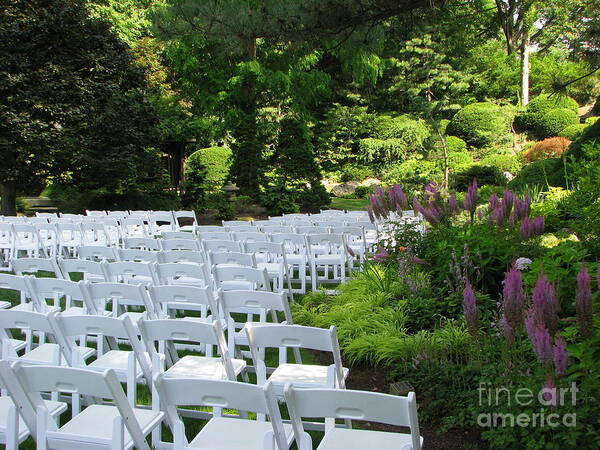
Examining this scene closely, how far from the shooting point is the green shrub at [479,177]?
20922 millimetres

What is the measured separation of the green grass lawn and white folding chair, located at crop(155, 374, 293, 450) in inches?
679

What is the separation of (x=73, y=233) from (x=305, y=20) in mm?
5484

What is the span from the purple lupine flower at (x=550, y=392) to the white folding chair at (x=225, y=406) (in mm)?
1222

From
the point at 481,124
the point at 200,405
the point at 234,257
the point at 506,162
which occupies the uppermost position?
the point at 481,124

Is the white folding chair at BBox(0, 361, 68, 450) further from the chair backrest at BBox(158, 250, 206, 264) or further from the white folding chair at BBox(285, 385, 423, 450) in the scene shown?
the chair backrest at BBox(158, 250, 206, 264)

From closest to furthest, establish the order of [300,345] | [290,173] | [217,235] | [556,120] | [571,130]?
[300,345] → [217,235] → [290,173] → [571,130] → [556,120]

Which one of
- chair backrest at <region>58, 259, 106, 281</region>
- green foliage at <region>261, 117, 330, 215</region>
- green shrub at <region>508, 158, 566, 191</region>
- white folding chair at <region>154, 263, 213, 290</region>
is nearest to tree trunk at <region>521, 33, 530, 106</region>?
green shrub at <region>508, 158, 566, 191</region>

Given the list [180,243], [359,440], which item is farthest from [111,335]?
[180,243]

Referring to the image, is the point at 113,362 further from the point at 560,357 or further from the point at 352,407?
the point at 560,357

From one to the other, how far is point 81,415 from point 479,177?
1999 centimetres

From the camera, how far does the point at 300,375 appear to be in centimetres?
368

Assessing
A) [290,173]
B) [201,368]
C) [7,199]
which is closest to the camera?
[201,368]

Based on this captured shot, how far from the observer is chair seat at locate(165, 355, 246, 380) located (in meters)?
3.70

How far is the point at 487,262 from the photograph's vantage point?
18.8 feet
